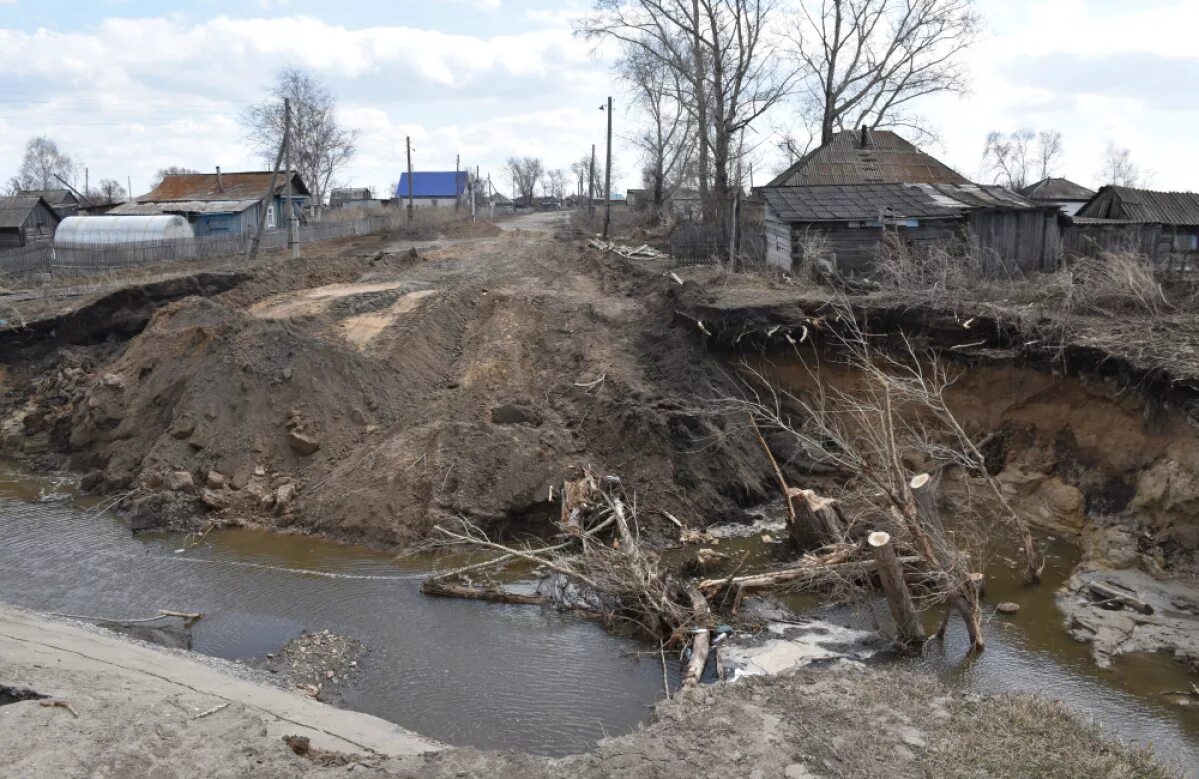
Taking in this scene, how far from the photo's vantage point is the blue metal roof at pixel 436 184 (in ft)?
266

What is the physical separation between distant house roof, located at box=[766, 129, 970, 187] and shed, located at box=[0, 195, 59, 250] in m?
27.3

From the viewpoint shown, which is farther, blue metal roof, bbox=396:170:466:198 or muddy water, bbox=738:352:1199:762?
blue metal roof, bbox=396:170:466:198

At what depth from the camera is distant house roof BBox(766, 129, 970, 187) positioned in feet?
82.5

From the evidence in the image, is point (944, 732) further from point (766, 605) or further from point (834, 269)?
point (834, 269)

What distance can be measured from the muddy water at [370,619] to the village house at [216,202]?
2343cm

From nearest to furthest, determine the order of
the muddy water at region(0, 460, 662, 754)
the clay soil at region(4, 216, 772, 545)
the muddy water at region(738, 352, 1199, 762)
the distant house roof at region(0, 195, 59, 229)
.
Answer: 1. the muddy water at region(738, 352, 1199, 762)
2. the muddy water at region(0, 460, 662, 754)
3. the clay soil at region(4, 216, 772, 545)
4. the distant house roof at region(0, 195, 59, 229)

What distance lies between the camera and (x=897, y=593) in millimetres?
9914

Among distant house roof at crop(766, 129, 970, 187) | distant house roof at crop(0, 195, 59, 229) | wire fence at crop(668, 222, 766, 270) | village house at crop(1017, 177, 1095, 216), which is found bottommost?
wire fence at crop(668, 222, 766, 270)

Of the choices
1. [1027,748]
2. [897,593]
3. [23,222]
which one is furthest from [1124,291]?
[23,222]

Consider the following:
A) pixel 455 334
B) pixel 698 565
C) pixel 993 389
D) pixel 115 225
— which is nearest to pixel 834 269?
pixel 993 389

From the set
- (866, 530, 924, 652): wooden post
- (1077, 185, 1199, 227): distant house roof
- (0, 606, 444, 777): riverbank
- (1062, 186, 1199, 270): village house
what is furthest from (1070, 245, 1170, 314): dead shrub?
(1077, 185, 1199, 227): distant house roof

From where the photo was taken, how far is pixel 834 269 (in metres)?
20.1

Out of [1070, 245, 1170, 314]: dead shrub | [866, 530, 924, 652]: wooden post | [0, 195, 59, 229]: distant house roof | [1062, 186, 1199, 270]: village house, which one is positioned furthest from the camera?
[0, 195, 59, 229]: distant house roof

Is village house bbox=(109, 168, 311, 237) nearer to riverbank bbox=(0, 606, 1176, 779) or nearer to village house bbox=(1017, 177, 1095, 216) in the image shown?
riverbank bbox=(0, 606, 1176, 779)
